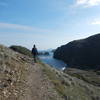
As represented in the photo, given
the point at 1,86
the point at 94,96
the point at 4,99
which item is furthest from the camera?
the point at 94,96

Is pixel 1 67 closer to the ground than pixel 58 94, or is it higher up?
higher up

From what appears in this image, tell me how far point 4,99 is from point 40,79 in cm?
926

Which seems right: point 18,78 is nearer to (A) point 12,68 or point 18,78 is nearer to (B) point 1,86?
(A) point 12,68

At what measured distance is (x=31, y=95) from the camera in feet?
60.5

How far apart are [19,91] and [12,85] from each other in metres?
1.07

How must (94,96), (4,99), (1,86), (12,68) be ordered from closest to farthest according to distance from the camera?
1. (4,99)
2. (1,86)
3. (12,68)
4. (94,96)

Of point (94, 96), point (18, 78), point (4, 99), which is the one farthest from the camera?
point (94, 96)

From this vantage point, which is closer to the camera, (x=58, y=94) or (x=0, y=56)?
(x=58, y=94)

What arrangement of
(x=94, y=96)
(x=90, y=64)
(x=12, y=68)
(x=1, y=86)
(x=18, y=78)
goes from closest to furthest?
(x=1, y=86)
(x=18, y=78)
(x=12, y=68)
(x=94, y=96)
(x=90, y=64)

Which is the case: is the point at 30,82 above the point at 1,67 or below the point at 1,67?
below

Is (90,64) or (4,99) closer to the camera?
(4,99)

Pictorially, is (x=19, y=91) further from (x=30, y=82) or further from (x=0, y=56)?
(x=0, y=56)

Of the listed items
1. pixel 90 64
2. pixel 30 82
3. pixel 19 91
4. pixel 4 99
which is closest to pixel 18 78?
pixel 30 82

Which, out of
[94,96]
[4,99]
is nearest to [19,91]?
[4,99]
